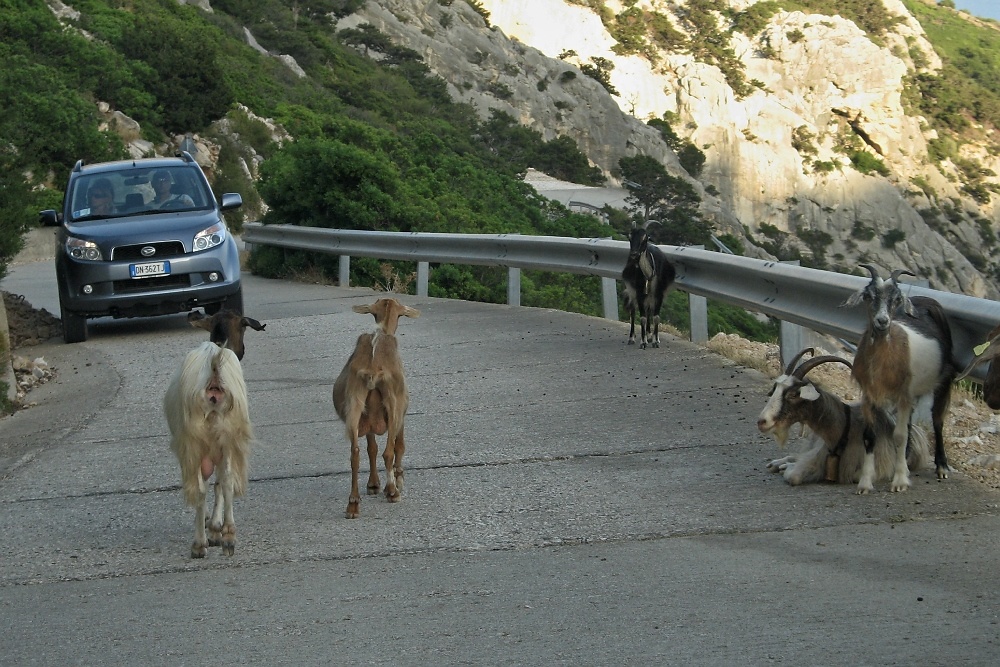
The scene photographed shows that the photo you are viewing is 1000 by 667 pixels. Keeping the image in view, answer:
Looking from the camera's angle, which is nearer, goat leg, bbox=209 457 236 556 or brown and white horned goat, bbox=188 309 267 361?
goat leg, bbox=209 457 236 556

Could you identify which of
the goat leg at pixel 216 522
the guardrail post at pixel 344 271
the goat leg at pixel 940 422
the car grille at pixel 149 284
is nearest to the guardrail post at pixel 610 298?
the car grille at pixel 149 284

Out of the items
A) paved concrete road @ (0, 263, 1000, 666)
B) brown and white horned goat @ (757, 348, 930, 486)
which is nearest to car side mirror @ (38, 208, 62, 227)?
paved concrete road @ (0, 263, 1000, 666)

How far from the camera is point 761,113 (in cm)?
10619

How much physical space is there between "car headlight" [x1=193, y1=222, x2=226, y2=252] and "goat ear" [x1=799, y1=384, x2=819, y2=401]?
29.1 feet

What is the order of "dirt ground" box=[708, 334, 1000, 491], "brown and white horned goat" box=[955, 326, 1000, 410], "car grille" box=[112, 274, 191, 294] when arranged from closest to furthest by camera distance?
"brown and white horned goat" box=[955, 326, 1000, 410] < "dirt ground" box=[708, 334, 1000, 491] < "car grille" box=[112, 274, 191, 294]

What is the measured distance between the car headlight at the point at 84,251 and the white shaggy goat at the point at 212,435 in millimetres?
8525

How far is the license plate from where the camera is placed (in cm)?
1425

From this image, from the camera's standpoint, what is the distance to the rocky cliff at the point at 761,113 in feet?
299

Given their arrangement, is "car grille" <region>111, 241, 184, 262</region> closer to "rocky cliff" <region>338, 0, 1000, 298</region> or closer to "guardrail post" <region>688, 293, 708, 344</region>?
"guardrail post" <region>688, 293, 708, 344</region>

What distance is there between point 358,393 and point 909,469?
3.12 meters

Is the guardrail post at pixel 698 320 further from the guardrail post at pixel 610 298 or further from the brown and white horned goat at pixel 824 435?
the brown and white horned goat at pixel 824 435

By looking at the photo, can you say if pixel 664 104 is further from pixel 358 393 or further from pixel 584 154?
pixel 358 393

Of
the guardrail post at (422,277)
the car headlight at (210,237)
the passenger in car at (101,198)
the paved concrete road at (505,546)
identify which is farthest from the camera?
the guardrail post at (422,277)

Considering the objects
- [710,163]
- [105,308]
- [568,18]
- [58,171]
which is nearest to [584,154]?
[710,163]
